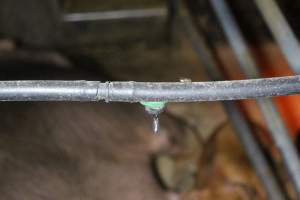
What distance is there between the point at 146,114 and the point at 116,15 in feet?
2.09

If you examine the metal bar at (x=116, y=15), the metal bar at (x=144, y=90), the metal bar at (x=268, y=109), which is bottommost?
the metal bar at (x=144, y=90)

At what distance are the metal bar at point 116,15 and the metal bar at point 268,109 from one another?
0.86 meters

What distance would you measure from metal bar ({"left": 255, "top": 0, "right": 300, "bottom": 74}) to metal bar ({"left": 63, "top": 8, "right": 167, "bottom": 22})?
1.14 meters

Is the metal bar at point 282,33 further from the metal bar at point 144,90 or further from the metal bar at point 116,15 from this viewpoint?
the metal bar at point 116,15

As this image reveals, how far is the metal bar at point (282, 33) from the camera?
847 mm

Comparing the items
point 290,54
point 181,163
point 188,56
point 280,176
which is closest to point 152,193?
point 181,163

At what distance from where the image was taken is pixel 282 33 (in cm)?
91

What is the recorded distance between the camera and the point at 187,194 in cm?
150

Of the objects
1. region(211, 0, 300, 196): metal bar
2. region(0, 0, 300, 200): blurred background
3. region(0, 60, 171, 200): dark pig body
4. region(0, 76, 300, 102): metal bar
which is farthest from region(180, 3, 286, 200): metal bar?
region(0, 76, 300, 102): metal bar

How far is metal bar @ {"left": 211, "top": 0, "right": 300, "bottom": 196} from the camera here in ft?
3.37

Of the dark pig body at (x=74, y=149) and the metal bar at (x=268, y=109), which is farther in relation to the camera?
the dark pig body at (x=74, y=149)

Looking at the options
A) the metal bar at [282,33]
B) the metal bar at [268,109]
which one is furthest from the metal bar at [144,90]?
the metal bar at [268,109]

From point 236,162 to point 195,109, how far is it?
41 centimetres

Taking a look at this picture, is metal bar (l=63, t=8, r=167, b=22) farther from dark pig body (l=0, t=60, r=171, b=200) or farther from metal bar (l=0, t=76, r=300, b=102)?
metal bar (l=0, t=76, r=300, b=102)
